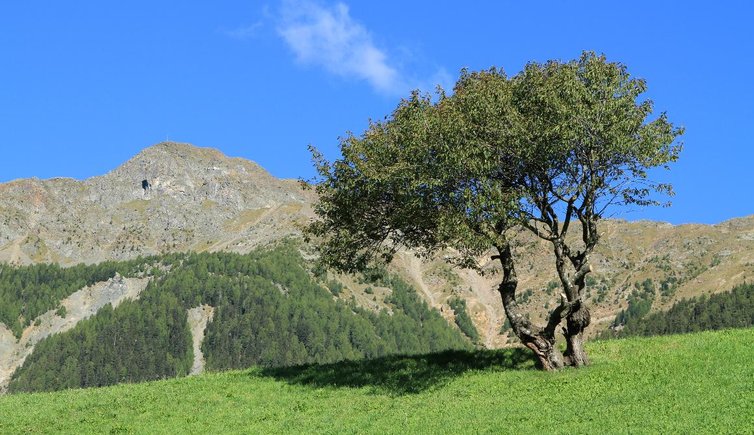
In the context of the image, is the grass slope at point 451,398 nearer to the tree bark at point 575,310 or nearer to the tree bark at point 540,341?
the tree bark at point 540,341

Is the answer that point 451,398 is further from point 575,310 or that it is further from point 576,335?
point 575,310

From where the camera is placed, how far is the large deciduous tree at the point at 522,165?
3803cm

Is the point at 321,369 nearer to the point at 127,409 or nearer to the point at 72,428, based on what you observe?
the point at 127,409

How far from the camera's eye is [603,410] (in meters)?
30.3

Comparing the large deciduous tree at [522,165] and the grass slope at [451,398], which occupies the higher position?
the large deciduous tree at [522,165]

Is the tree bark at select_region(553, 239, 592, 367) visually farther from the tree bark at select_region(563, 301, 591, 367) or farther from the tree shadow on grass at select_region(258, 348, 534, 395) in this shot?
the tree shadow on grass at select_region(258, 348, 534, 395)

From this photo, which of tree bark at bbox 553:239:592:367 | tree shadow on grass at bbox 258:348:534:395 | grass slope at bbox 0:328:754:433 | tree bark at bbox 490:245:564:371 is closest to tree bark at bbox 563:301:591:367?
tree bark at bbox 553:239:592:367

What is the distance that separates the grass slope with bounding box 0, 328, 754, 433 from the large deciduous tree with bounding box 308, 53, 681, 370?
156 inches

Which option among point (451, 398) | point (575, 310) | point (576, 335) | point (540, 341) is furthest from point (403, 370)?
point (575, 310)

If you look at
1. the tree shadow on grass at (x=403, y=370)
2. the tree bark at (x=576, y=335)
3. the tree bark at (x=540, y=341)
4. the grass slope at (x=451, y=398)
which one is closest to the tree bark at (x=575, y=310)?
the tree bark at (x=576, y=335)

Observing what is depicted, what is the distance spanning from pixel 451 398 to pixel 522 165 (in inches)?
508

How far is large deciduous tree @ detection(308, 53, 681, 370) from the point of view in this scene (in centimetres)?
3803

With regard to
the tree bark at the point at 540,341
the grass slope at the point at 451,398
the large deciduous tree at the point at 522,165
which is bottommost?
the grass slope at the point at 451,398

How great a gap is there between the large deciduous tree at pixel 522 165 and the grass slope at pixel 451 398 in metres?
3.97
